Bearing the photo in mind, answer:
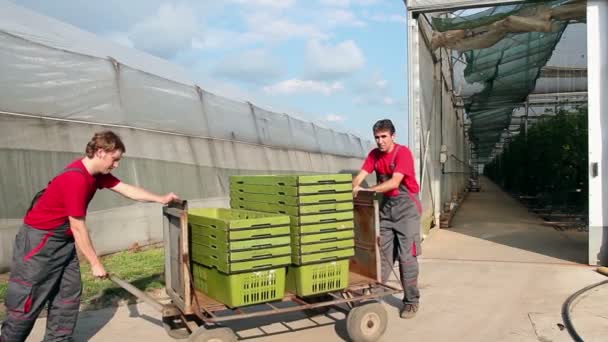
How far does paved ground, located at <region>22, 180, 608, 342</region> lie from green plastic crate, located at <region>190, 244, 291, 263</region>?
994 millimetres

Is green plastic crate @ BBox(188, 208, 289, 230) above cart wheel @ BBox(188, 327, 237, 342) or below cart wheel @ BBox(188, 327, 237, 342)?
above

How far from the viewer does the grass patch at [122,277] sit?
243 inches

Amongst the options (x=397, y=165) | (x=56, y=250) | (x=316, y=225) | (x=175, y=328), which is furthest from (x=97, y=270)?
(x=397, y=165)

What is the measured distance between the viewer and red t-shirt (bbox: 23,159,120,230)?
3873mm

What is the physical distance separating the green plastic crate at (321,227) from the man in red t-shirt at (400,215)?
0.67m

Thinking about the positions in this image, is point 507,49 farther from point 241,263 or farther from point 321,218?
point 241,263

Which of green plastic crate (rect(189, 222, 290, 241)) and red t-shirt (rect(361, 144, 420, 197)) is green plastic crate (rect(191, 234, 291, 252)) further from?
red t-shirt (rect(361, 144, 420, 197))

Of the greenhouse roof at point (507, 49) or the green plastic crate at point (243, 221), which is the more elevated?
the greenhouse roof at point (507, 49)

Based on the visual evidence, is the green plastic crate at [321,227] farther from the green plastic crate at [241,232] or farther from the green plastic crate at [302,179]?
the green plastic crate at [302,179]

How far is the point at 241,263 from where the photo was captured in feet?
13.7

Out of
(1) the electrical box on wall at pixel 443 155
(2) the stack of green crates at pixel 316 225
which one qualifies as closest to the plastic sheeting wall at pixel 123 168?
(2) the stack of green crates at pixel 316 225

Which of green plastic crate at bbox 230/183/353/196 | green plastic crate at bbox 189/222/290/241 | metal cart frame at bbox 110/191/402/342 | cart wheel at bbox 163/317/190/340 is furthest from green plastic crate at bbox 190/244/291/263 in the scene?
cart wheel at bbox 163/317/190/340

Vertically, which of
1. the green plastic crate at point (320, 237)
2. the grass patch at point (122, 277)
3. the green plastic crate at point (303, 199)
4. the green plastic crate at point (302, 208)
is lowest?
the grass patch at point (122, 277)

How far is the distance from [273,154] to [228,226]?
11846mm
